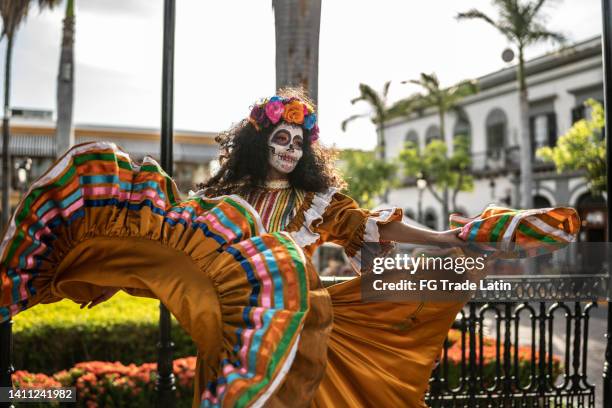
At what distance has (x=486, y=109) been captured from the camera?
27.0m

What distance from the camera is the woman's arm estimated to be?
271 centimetres

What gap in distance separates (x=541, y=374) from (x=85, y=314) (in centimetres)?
402

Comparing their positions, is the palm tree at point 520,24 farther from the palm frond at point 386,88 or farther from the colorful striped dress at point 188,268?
the colorful striped dress at point 188,268

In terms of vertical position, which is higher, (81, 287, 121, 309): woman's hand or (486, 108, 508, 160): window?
(486, 108, 508, 160): window

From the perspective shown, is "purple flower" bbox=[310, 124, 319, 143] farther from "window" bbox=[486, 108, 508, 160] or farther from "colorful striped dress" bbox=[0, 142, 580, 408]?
"window" bbox=[486, 108, 508, 160]

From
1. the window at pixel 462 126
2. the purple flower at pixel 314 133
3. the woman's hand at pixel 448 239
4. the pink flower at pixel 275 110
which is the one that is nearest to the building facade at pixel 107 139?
the window at pixel 462 126

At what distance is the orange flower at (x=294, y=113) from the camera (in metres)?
2.79

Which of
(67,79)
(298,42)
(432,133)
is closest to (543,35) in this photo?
(432,133)

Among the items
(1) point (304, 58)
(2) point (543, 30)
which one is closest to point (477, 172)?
(2) point (543, 30)

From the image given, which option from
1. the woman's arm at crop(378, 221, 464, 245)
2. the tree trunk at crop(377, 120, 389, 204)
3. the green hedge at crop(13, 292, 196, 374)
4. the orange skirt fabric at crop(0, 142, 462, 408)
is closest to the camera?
the orange skirt fabric at crop(0, 142, 462, 408)

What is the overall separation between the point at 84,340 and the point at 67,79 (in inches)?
401

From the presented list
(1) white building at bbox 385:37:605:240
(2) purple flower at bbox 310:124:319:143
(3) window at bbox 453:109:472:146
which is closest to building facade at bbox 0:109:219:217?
(1) white building at bbox 385:37:605:240

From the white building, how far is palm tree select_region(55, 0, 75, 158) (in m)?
15.5

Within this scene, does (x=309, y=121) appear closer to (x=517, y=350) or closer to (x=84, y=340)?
(x=517, y=350)
